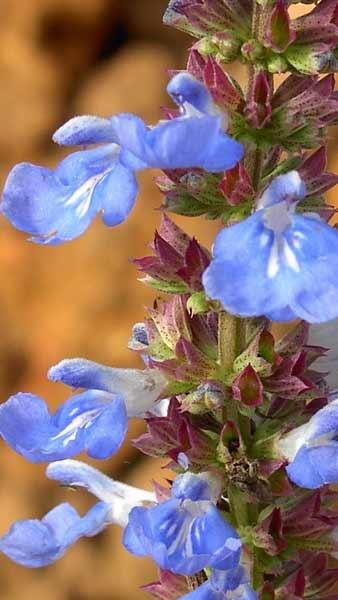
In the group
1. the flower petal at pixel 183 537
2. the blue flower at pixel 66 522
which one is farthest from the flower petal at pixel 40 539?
the flower petal at pixel 183 537

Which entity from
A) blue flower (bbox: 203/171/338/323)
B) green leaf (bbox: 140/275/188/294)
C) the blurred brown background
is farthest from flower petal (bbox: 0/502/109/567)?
the blurred brown background

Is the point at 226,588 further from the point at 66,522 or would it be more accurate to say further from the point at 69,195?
the point at 69,195

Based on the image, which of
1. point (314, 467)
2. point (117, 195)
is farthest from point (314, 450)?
point (117, 195)

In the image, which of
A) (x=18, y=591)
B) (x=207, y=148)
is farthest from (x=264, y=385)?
(x=18, y=591)

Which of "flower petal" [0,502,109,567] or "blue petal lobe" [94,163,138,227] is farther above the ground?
"blue petal lobe" [94,163,138,227]

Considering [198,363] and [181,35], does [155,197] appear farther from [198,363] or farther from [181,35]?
[198,363]

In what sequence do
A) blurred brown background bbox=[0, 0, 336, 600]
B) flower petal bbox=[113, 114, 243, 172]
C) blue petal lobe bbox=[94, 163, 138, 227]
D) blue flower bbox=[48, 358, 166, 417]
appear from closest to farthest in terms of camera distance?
1. flower petal bbox=[113, 114, 243, 172]
2. blue petal lobe bbox=[94, 163, 138, 227]
3. blue flower bbox=[48, 358, 166, 417]
4. blurred brown background bbox=[0, 0, 336, 600]

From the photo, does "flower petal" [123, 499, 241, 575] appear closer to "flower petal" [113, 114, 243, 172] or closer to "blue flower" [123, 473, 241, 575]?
"blue flower" [123, 473, 241, 575]
